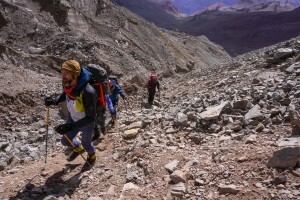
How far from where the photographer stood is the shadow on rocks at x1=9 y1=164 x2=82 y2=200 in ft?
16.7

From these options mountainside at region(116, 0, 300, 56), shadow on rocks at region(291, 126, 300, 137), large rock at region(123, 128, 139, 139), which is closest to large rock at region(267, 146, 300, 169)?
shadow on rocks at region(291, 126, 300, 137)

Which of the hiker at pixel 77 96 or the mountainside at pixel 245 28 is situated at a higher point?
the mountainside at pixel 245 28

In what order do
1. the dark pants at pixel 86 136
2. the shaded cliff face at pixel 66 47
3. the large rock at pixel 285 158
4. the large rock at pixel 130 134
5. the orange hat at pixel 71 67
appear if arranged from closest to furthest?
the large rock at pixel 285 158, the orange hat at pixel 71 67, the dark pants at pixel 86 136, the large rock at pixel 130 134, the shaded cliff face at pixel 66 47

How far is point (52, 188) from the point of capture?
5.32m

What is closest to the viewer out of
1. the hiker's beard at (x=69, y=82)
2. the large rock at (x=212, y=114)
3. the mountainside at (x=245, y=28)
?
the hiker's beard at (x=69, y=82)

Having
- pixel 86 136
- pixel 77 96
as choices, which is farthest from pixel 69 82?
pixel 86 136

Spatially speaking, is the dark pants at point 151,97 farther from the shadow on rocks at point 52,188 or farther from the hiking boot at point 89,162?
the shadow on rocks at point 52,188

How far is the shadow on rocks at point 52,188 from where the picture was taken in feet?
16.7

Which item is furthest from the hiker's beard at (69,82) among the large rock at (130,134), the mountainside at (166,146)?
the large rock at (130,134)

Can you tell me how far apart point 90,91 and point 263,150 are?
256 cm

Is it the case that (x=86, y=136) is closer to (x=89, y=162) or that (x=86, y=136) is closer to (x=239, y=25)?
(x=89, y=162)

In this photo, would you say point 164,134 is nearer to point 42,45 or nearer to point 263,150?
point 263,150

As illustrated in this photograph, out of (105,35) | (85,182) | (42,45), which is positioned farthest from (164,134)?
(105,35)

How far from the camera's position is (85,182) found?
5320 mm
